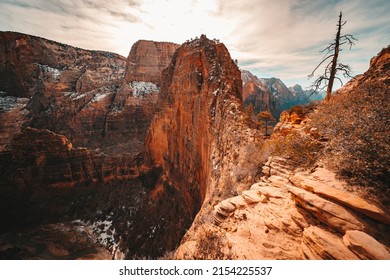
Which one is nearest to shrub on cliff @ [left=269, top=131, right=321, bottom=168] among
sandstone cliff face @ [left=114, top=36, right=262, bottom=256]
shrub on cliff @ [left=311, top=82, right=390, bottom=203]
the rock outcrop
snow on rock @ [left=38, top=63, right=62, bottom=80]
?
shrub on cliff @ [left=311, top=82, right=390, bottom=203]

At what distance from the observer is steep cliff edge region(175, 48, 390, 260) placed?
2.97 meters

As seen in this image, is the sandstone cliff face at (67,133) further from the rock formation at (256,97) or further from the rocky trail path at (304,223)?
the rock formation at (256,97)

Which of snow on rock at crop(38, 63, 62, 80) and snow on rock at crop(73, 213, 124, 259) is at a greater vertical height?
snow on rock at crop(38, 63, 62, 80)

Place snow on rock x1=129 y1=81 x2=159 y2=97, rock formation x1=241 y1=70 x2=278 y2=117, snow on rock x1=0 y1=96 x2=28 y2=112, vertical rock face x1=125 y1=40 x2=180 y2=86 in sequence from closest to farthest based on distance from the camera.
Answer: snow on rock x1=0 y1=96 x2=28 y2=112, snow on rock x1=129 y1=81 x2=159 y2=97, vertical rock face x1=125 y1=40 x2=180 y2=86, rock formation x1=241 y1=70 x2=278 y2=117

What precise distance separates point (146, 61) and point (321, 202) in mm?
→ 57260

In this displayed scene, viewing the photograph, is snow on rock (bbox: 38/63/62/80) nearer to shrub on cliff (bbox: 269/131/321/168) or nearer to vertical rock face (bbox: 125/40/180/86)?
vertical rock face (bbox: 125/40/180/86)

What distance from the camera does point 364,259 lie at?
271 centimetres

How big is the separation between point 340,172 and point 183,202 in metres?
16.5

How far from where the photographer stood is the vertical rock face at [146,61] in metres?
50.8

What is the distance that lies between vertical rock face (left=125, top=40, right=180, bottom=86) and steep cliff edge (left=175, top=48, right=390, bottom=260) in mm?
50561

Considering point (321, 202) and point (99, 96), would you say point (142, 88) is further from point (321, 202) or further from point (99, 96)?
point (321, 202)

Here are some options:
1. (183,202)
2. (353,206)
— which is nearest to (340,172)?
(353,206)

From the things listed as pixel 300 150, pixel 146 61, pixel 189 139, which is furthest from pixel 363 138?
pixel 146 61
